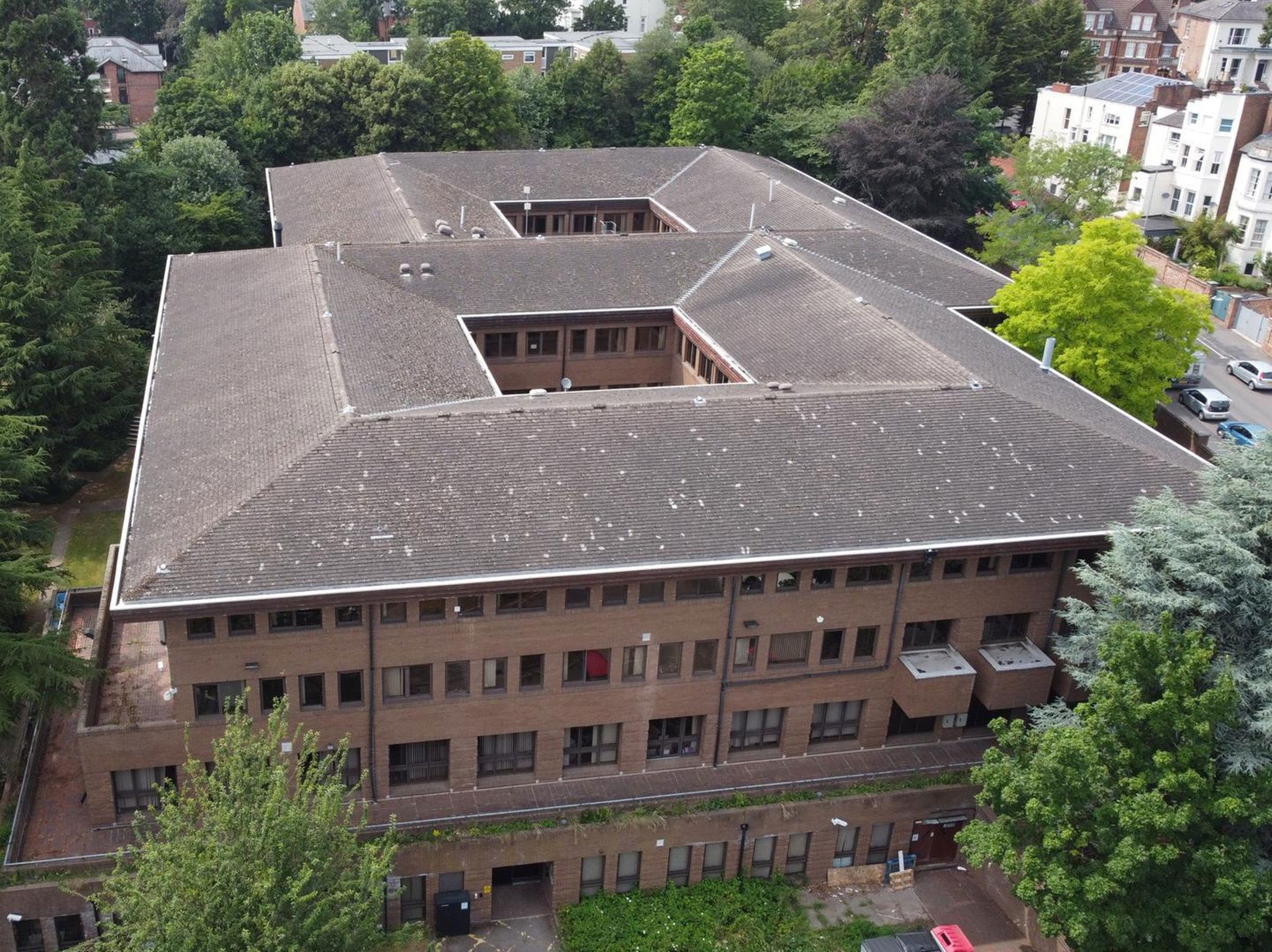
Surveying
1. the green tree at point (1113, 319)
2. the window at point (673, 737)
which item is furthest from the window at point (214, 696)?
the green tree at point (1113, 319)

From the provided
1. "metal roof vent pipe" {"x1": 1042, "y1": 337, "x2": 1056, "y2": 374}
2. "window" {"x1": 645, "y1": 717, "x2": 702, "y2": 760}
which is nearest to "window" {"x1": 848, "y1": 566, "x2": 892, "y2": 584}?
"window" {"x1": 645, "y1": 717, "x2": 702, "y2": 760}

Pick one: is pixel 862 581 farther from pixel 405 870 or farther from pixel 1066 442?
pixel 405 870

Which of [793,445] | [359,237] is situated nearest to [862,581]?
[793,445]

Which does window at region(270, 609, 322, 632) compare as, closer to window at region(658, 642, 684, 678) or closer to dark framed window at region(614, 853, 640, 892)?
window at region(658, 642, 684, 678)

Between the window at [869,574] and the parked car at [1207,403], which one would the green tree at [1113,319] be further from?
the window at [869,574]

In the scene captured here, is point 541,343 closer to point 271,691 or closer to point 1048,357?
point 1048,357
